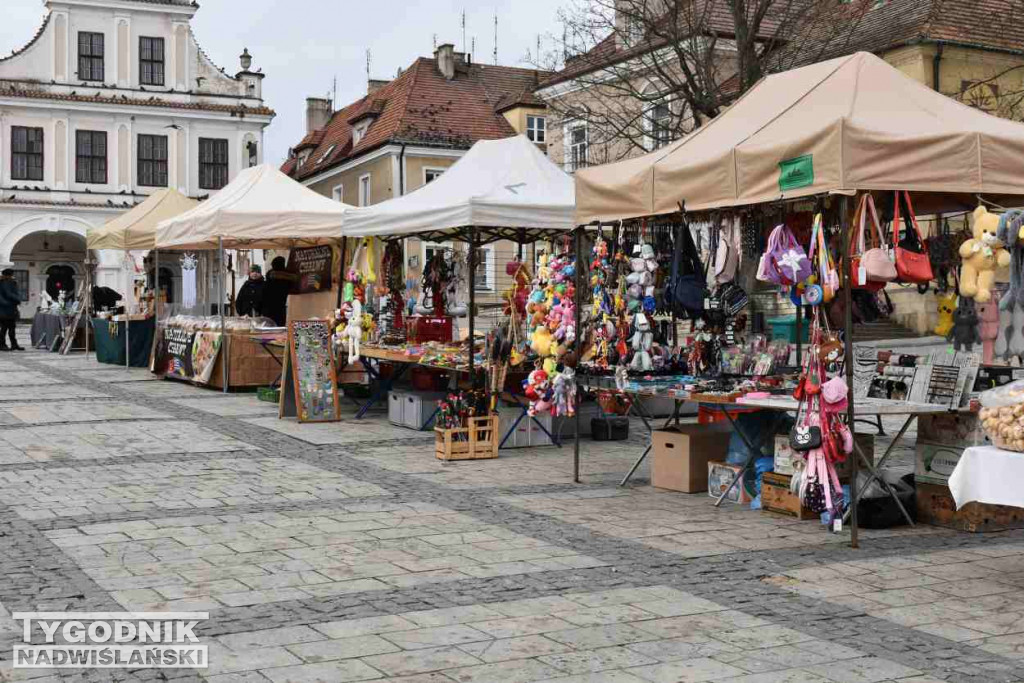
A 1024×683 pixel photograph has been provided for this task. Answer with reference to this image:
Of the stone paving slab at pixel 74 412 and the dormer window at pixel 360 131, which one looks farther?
the dormer window at pixel 360 131

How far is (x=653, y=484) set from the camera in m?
9.55

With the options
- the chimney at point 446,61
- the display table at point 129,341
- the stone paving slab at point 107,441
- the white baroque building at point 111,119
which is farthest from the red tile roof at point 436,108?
the stone paving slab at point 107,441

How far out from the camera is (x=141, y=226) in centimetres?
2239

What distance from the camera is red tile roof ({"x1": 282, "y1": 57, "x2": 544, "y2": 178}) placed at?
144ft

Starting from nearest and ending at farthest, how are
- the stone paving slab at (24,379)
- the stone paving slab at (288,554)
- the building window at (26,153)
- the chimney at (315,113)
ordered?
the stone paving slab at (288,554), the stone paving slab at (24,379), the building window at (26,153), the chimney at (315,113)

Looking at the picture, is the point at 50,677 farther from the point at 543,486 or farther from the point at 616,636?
the point at 543,486

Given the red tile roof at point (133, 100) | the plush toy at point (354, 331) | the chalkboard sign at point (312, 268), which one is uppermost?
the red tile roof at point (133, 100)

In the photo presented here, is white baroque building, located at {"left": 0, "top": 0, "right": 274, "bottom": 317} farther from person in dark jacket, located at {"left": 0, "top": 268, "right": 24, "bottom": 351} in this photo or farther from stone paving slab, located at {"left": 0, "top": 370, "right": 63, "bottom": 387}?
stone paving slab, located at {"left": 0, "top": 370, "right": 63, "bottom": 387}

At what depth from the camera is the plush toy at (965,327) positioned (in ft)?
26.7

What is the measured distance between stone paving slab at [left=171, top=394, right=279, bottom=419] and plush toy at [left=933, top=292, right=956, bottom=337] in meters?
8.35

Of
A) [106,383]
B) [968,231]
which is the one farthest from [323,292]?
[968,231]

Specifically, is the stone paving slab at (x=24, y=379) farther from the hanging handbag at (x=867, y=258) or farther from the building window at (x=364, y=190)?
the building window at (x=364, y=190)

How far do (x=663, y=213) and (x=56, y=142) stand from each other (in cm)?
3910

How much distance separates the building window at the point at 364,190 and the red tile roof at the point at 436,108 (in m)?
0.94
